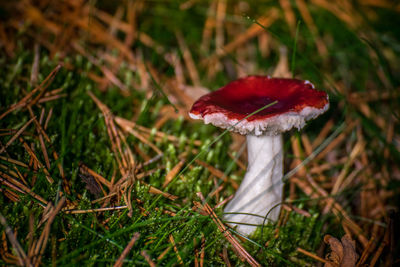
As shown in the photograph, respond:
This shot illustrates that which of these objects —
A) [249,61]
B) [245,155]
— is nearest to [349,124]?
[245,155]

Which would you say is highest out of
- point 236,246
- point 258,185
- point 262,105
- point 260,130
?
point 262,105

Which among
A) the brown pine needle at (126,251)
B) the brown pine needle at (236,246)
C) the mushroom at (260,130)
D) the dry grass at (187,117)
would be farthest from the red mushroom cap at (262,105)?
the brown pine needle at (126,251)

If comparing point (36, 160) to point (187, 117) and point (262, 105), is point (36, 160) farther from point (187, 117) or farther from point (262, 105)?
point (262, 105)

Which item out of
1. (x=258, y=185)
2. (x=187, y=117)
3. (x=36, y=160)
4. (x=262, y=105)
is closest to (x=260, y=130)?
(x=262, y=105)

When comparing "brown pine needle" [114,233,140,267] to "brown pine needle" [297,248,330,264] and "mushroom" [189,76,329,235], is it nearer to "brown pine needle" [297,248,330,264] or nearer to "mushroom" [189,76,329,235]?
"mushroom" [189,76,329,235]

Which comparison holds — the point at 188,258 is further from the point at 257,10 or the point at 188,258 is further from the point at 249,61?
the point at 257,10

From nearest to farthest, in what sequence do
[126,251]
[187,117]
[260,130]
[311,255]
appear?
[126,251], [260,130], [311,255], [187,117]
